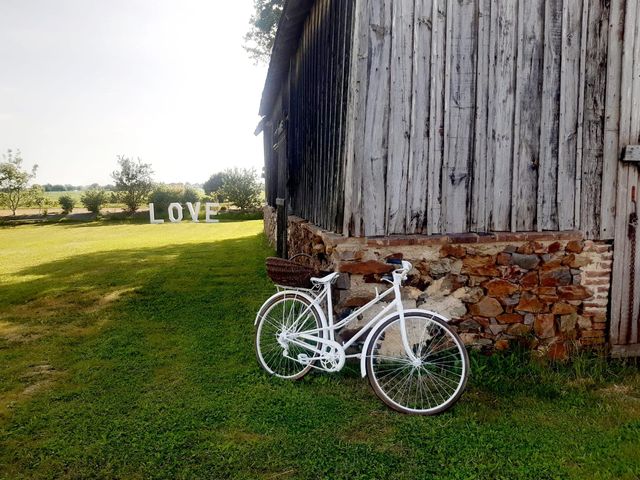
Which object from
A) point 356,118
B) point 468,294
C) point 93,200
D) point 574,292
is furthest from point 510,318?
point 93,200

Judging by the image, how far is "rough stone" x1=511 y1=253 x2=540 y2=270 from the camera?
4750mm

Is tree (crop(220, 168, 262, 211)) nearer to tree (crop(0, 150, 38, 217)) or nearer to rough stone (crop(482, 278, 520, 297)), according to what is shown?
tree (crop(0, 150, 38, 217))

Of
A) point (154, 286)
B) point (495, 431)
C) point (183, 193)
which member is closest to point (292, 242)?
point (154, 286)

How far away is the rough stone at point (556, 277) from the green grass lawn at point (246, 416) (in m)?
0.75

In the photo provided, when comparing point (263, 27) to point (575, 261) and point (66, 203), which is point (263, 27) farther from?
point (66, 203)

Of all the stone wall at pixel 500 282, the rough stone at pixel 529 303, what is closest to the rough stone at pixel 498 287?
the stone wall at pixel 500 282

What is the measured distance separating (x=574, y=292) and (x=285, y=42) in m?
5.51

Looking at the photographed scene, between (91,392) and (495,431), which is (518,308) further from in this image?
(91,392)

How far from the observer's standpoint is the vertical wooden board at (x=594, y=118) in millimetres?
4719

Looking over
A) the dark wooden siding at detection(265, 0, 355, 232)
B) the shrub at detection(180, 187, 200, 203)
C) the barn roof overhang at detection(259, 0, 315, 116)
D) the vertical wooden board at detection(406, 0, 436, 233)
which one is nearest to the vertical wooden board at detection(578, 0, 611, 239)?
the vertical wooden board at detection(406, 0, 436, 233)

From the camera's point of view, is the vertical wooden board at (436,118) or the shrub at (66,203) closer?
the vertical wooden board at (436,118)

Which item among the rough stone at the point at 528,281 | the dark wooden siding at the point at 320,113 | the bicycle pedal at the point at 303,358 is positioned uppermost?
the dark wooden siding at the point at 320,113

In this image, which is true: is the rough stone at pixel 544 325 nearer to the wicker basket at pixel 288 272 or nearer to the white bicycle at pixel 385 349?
the white bicycle at pixel 385 349

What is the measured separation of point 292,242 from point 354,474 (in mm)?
5705
